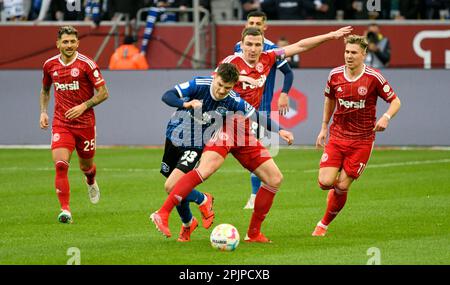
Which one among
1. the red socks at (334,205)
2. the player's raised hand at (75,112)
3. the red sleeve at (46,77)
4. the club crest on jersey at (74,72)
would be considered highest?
the club crest on jersey at (74,72)

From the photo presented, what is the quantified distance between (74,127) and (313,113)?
30.9 ft

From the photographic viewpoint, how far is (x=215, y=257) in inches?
421

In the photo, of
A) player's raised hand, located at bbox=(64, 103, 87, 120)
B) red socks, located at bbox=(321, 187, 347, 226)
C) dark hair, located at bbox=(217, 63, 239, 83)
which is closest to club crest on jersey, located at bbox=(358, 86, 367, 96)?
red socks, located at bbox=(321, 187, 347, 226)

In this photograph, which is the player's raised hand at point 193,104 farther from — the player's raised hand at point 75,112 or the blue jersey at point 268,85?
the blue jersey at point 268,85

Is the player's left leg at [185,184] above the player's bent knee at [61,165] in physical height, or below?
above

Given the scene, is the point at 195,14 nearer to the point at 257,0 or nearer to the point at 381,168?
the point at 257,0

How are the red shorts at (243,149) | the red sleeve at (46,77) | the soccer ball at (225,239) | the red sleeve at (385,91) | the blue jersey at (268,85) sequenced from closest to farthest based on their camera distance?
the soccer ball at (225,239) → the red shorts at (243,149) → the red sleeve at (385,91) → the red sleeve at (46,77) → the blue jersey at (268,85)

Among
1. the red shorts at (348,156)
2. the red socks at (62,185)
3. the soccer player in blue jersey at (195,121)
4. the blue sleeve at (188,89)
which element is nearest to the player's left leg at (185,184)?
the soccer player in blue jersey at (195,121)

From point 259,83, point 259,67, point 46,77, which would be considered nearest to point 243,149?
point 259,83

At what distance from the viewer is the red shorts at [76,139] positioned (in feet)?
45.1

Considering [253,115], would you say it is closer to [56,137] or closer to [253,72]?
[253,72]

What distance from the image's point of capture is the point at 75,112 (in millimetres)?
13617

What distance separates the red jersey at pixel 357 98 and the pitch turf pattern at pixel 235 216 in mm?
1141

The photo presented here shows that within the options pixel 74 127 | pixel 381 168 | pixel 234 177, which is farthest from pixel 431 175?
pixel 74 127
